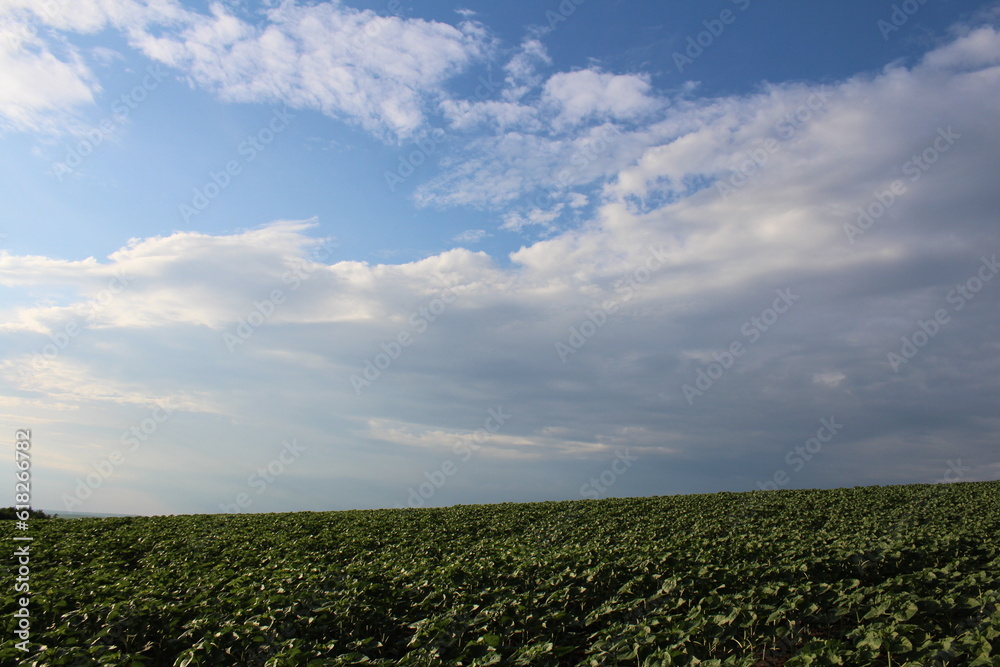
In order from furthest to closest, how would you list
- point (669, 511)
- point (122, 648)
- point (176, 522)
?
point (669, 511), point (176, 522), point (122, 648)

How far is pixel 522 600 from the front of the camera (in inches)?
347

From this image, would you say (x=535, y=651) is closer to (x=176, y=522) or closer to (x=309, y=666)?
(x=309, y=666)

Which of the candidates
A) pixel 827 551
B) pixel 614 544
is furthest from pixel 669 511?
pixel 827 551

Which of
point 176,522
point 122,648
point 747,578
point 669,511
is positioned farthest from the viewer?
point 669,511

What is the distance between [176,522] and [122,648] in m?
14.4

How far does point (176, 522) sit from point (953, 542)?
2354cm

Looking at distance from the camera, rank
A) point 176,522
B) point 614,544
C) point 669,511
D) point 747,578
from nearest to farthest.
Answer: point 747,578
point 614,544
point 176,522
point 669,511

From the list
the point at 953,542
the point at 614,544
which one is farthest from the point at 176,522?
the point at 953,542

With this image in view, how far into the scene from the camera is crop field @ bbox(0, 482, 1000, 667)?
7156 mm

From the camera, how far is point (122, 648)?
830 centimetres

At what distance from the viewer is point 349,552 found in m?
15.6

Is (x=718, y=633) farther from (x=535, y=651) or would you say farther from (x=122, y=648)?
(x=122, y=648)

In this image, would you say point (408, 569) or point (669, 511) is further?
point (669, 511)

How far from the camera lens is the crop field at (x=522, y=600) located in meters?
7.16
